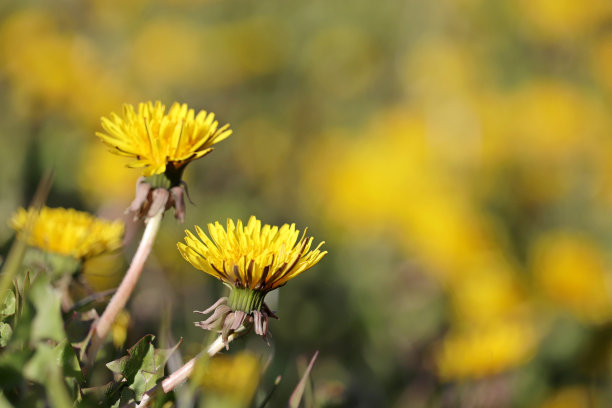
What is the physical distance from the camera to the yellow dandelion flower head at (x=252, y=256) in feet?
2.09

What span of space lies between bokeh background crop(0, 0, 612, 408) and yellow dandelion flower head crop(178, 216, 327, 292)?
0.67 ft

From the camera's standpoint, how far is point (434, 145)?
139 inches

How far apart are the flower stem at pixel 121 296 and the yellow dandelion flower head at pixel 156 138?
6 cm

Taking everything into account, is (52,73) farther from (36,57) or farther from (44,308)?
(44,308)

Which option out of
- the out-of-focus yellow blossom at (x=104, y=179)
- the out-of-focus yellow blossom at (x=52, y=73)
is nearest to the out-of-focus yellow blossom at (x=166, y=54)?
the out-of-focus yellow blossom at (x=52, y=73)

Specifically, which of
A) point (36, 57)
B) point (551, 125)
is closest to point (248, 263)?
point (36, 57)

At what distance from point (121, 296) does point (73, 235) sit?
0.18 metres

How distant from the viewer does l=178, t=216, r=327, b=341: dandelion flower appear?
0.64 metres

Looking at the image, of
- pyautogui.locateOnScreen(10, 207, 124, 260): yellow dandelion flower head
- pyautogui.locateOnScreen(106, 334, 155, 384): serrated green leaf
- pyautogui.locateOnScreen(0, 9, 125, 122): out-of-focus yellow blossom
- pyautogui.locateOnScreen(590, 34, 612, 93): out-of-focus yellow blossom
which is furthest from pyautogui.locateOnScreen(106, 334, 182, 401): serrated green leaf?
Answer: pyautogui.locateOnScreen(590, 34, 612, 93): out-of-focus yellow blossom

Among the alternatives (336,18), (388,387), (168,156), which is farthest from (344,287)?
(336,18)

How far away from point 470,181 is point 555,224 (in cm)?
54

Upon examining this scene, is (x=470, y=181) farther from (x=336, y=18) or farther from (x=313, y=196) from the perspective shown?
(x=336, y=18)

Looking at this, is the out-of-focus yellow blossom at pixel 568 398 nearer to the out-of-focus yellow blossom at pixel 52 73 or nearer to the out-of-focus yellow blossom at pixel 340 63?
the out-of-focus yellow blossom at pixel 52 73

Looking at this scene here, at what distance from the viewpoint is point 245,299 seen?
25.6 inches
